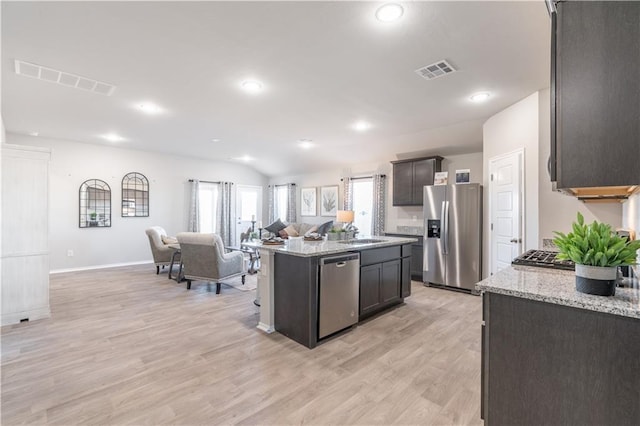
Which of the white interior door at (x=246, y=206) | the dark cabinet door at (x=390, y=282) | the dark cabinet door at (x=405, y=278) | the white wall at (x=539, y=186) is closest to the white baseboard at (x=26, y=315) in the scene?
the dark cabinet door at (x=390, y=282)

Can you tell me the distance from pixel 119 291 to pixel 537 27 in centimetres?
631

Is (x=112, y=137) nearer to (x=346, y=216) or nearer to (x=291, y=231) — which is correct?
(x=291, y=231)

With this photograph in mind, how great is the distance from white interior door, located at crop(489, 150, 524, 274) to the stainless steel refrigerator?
301 millimetres

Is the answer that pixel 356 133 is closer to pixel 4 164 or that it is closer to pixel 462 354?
pixel 462 354

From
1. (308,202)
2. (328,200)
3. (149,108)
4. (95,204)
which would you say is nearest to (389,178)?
(328,200)

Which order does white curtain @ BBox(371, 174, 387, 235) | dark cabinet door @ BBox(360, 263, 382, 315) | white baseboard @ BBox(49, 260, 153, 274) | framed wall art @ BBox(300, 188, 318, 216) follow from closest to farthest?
dark cabinet door @ BBox(360, 263, 382, 315) < white baseboard @ BBox(49, 260, 153, 274) < white curtain @ BBox(371, 174, 387, 235) < framed wall art @ BBox(300, 188, 318, 216)

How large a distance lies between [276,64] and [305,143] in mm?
3500

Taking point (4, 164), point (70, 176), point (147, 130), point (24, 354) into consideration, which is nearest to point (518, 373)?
point (24, 354)

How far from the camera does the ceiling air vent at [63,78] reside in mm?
3073

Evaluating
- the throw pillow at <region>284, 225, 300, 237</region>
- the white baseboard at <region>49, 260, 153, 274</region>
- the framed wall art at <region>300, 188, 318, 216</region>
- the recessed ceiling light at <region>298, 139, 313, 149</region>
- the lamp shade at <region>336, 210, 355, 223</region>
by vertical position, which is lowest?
the white baseboard at <region>49, 260, 153, 274</region>

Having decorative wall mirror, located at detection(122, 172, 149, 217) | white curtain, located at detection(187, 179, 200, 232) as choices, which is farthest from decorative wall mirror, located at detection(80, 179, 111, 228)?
white curtain, located at detection(187, 179, 200, 232)

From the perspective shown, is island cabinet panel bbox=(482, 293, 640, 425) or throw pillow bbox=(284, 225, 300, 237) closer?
island cabinet panel bbox=(482, 293, 640, 425)

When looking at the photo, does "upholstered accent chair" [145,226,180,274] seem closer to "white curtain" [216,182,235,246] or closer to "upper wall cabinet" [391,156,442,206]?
"white curtain" [216,182,235,246]

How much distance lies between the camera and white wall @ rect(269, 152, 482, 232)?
5633 mm
